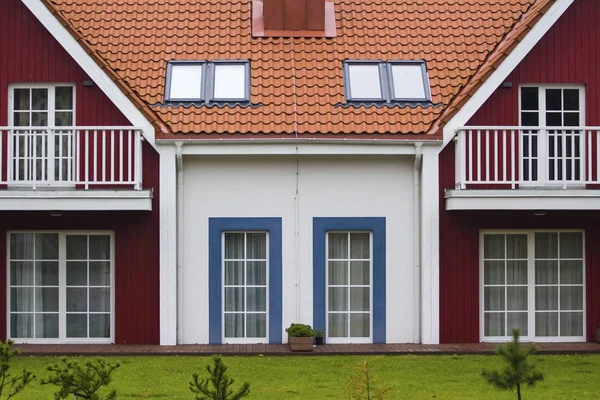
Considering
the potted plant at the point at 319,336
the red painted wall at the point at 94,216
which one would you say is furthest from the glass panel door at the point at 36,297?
the potted plant at the point at 319,336

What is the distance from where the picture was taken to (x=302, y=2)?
23.7 meters

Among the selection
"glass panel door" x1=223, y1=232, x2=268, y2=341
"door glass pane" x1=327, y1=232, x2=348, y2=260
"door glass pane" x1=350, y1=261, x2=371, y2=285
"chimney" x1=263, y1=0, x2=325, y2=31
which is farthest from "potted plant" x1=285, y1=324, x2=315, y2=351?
"chimney" x1=263, y1=0, x2=325, y2=31

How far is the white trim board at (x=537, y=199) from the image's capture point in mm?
20328

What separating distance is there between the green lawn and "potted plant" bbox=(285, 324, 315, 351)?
1.63ft

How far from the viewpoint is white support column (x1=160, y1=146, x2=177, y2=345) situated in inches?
828

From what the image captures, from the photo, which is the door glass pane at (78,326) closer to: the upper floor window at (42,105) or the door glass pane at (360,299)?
the upper floor window at (42,105)

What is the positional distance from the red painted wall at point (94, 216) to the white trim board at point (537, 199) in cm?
591

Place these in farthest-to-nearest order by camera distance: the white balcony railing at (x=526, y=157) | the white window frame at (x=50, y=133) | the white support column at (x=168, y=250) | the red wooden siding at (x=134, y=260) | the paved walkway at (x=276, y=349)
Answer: the red wooden siding at (x=134, y=260) < the white support column at (x=168, y=250) < the white balcony railing at (x=526, y=157) < the white window frame at (x=50, y=133) < the paved walkway at (x=276, y=349)

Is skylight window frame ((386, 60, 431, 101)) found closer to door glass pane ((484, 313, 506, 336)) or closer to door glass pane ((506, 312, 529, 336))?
door glass pane ((484, 313, 506, 336))

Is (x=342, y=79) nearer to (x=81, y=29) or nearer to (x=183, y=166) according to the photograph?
(x=183, y=166)

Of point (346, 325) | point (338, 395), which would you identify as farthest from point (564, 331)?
point (338, 395)

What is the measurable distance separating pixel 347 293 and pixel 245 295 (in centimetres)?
190

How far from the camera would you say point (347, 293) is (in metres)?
21.5

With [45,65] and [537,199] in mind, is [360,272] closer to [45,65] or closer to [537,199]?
[537,199]
